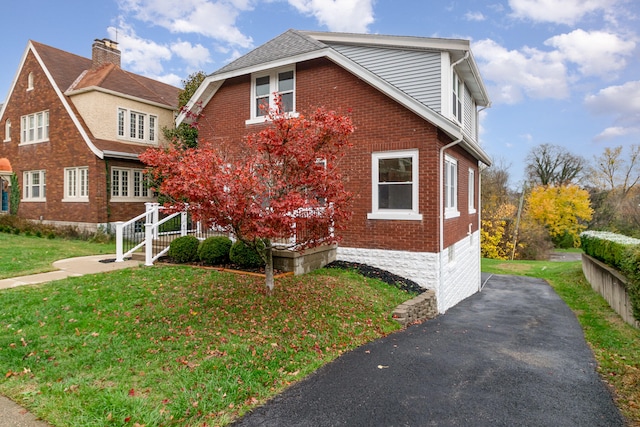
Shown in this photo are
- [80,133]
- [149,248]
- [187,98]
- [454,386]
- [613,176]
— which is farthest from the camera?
[613,176]

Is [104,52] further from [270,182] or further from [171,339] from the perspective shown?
[171,339]

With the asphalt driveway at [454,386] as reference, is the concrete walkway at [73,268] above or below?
above

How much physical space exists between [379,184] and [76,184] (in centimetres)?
1562

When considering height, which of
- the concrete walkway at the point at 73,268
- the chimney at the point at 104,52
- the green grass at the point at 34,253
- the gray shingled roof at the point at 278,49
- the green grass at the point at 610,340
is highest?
the chimney at the point at 104,52

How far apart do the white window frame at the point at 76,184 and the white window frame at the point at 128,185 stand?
1.20 m

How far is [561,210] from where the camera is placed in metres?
39.0

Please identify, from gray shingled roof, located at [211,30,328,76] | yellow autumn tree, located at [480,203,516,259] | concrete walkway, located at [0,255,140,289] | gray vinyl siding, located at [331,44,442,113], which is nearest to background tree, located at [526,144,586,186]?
yellow autumn tree, located at [480,203,516,259]

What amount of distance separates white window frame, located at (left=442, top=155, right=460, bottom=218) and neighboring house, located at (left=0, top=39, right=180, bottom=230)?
1455 cm

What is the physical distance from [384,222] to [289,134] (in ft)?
16.3

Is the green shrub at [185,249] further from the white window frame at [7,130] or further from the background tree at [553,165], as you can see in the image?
the background tree at [553,165]

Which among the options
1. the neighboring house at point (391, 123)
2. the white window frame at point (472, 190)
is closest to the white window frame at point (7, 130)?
the neighboring house at point (391, 123)

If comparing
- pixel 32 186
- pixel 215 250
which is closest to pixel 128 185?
pixel 32 186

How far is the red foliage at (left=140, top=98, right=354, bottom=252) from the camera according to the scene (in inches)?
225

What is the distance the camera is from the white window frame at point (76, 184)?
59.5 feet
